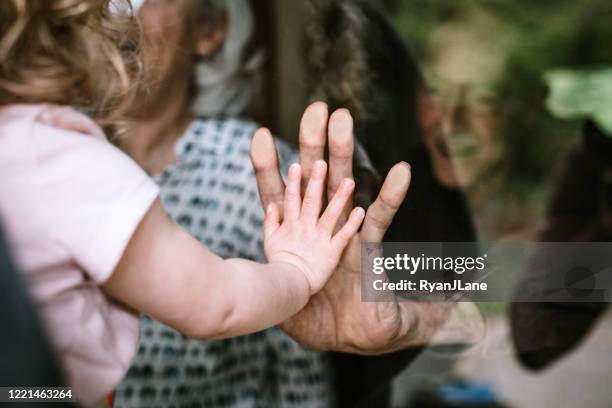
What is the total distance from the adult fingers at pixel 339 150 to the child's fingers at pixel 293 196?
0.12 feet

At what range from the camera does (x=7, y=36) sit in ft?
2.04

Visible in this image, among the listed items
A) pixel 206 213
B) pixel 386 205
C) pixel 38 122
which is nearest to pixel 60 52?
pixel 38 122

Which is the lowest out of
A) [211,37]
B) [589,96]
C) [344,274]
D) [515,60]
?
[344,274]

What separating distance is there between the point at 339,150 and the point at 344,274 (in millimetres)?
140

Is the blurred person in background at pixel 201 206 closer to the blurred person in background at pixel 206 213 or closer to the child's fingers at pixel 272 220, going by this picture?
the blurred person in background at pixel 206 213

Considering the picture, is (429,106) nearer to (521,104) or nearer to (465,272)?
(465,272)

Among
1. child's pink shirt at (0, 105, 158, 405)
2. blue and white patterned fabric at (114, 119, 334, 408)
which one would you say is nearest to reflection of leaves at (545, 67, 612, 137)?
blue and white patterned fabric at (114, 119, 334, 408)

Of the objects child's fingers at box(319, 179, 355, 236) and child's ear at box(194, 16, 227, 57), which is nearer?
child's fingers at box(319, 179, 355, 236)

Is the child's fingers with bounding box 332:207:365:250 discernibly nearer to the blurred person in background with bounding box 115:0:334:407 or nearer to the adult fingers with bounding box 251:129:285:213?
the adult fingers with bounding box 251:129:285:213

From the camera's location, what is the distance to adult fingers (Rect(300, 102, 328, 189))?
2.58ft

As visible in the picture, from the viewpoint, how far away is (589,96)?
46.6 inches

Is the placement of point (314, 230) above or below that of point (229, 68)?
below

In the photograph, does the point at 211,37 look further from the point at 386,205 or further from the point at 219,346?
the point at 386,205

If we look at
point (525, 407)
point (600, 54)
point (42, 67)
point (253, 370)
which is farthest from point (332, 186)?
point (525, 407)
